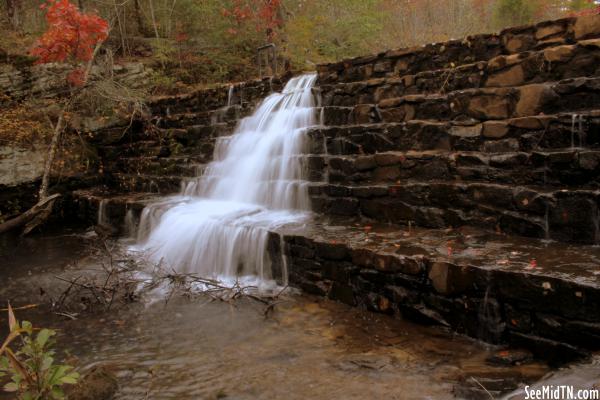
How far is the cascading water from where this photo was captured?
226 inches

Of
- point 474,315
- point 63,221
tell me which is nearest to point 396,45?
point 63,221

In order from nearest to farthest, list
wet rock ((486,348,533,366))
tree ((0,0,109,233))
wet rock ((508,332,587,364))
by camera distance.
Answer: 1. wet rock ((508,332,587,364))
2. wet rock ((486,348,533,366))
3. tree ((0,0,109,233))

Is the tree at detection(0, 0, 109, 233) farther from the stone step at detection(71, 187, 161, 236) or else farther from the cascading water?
the cascading water

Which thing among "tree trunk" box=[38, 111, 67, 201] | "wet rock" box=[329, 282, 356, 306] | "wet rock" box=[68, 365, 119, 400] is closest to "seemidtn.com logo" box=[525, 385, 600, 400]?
"wet rock" box=[329, 282, 356, 306]

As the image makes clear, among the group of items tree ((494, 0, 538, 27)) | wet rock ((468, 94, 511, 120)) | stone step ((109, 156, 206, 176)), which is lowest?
stone step ((109, 156, 206, 176))

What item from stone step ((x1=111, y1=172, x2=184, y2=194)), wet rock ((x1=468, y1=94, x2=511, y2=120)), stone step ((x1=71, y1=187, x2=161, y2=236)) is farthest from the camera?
stone step ((x1=111, y1=172, x2=184, y2=194))

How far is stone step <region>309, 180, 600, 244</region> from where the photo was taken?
4098mm

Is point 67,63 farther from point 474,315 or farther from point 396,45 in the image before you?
point 474,315

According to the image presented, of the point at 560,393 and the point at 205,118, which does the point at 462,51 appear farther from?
the point at 205,118

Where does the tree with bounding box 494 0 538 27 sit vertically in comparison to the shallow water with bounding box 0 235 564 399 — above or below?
above

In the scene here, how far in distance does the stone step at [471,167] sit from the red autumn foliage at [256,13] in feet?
27.0

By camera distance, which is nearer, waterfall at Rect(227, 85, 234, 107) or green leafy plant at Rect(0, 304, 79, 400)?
green leafy plant at Rect(0, 304, 79, 400)

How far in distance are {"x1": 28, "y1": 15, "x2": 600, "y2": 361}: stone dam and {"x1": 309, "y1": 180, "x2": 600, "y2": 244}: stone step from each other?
13 mm

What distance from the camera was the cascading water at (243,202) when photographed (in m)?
5.75
